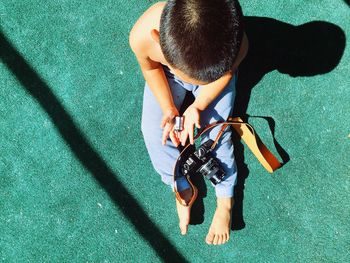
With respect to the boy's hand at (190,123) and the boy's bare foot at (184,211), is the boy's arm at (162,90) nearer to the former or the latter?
the boy's hand at (190,123)

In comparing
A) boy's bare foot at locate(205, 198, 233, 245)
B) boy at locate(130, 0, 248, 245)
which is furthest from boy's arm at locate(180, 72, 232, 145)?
boy's bare foot at locate(205, 198, 233, 245)

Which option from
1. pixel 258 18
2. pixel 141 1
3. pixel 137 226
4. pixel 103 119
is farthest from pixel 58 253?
pixel 258 18

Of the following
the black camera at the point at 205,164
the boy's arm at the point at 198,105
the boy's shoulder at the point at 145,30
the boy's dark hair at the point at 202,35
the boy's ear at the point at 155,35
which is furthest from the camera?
the black camera at the point at 205,164

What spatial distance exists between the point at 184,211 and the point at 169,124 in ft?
1.16

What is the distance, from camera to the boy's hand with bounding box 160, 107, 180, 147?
1678mm

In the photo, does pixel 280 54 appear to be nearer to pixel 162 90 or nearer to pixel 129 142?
pixel 162 90

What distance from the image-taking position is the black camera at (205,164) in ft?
5.85

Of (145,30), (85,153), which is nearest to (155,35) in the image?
(145,30)

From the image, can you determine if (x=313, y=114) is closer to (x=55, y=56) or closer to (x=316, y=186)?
(x=316, y=186)

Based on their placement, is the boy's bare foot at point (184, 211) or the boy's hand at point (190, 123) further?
the boy's bare foot at point (184, 211)

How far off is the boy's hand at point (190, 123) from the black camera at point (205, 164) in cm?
10

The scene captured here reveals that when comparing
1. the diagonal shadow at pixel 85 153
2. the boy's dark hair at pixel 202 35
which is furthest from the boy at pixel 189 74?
the diagonal shadow at pixel 85 153

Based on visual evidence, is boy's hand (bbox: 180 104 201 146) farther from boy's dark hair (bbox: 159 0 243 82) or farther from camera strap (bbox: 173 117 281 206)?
boy's dark hair (bbox: 159 0 243 82)

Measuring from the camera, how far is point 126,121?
187 cm
